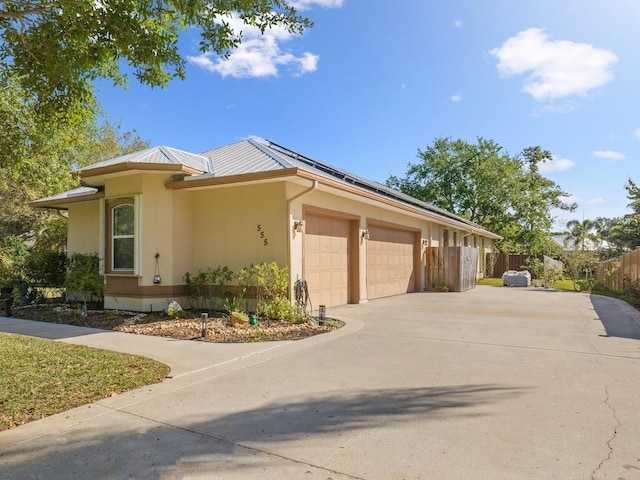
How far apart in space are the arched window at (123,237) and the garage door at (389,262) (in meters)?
7.25

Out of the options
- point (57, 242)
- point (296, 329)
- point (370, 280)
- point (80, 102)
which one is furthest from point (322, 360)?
point (57, 242)

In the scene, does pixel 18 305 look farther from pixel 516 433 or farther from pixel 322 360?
pixel 516 433

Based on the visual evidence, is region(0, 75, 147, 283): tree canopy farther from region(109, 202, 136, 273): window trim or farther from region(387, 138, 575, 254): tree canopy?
region(387, 138, 575, 254): tree canopy

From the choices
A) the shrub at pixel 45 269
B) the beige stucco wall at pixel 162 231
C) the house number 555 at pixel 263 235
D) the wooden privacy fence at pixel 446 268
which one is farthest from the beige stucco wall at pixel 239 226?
the wooden privacy fence at pixel 446 268

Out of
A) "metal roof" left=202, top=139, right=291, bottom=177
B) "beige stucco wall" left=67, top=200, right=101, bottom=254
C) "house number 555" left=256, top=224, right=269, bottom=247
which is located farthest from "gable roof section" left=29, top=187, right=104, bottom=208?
"house number 555" left=256, top=224, right=269, bottom=247

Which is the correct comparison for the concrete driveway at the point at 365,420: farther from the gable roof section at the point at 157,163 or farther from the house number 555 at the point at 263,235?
the gable roof section at the point at 157,163

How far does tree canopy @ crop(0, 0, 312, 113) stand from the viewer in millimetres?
5105

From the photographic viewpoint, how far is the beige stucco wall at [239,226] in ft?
33.7

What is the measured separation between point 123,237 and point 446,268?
44.6 feet

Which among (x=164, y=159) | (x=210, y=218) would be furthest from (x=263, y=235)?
(x=164, y=159)

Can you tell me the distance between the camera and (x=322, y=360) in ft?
21.1

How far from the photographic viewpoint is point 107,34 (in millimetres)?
5254

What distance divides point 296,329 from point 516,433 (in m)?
5.35

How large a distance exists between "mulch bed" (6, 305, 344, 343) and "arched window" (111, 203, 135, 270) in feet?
4.09
